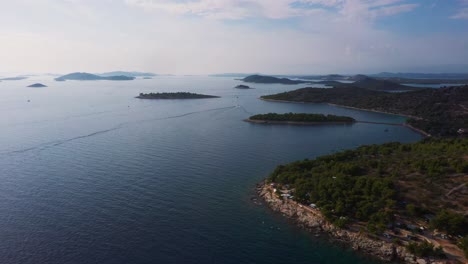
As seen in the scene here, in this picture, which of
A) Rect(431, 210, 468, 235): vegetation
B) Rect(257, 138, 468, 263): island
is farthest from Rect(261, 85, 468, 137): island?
Rect(431, 210, 468, 235): vegetation

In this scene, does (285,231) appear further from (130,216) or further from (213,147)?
(213,147)

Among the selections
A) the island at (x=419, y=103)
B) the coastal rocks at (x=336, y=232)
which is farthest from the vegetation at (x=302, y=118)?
the coastal rocks at (x=336, y=232)

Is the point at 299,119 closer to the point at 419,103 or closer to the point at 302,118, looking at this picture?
the point at 302,118

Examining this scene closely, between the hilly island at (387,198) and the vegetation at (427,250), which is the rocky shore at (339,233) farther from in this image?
the vegetation at (427,250)

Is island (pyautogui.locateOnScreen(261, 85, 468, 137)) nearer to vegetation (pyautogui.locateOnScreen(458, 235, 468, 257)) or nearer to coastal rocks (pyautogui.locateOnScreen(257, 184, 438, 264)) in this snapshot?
coastal rocks (pyautogui.locateOnScreen(257, 184, 438, 264))

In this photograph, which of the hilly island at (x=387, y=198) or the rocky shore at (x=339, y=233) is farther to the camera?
the hilly island at (x=387, y=198)

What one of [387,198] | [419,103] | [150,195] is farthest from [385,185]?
[419,103]

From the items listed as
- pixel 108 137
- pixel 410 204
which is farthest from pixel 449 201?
pixel 108 137
